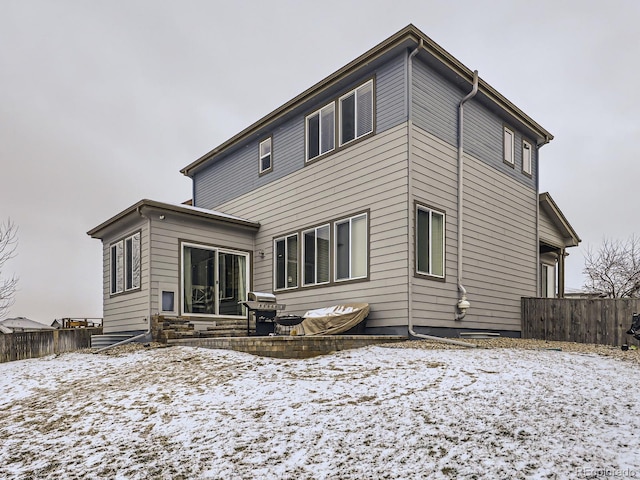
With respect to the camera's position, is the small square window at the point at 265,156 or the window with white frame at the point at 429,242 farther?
the small square window at the point at 265,156

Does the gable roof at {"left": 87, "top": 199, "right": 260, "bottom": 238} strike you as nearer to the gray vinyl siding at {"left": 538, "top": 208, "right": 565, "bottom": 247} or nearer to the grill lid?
Answer: the grill lid

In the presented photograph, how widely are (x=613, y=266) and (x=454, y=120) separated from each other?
14.6 metres

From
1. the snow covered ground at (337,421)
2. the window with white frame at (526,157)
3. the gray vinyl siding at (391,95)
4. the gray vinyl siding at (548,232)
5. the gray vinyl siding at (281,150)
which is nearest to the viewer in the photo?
the snow covered ground at (337,421)

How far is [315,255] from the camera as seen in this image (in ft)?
37.9

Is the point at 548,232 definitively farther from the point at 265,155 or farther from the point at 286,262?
the point at 265,155

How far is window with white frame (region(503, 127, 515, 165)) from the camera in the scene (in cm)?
1296

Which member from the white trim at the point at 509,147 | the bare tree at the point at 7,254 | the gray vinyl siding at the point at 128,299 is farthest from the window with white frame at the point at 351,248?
the bare tree at the point at 7,254

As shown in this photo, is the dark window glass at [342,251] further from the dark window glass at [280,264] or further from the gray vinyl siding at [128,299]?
the gray vinyl siding at [128,299]

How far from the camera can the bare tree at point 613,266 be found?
803 inches

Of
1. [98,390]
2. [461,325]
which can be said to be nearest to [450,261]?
[461,325]

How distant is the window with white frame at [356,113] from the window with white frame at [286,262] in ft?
9.22

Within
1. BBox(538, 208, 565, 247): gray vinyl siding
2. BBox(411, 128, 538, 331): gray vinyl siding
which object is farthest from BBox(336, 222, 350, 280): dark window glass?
BBox(538, 208, 565, 247): gray vinyl siding

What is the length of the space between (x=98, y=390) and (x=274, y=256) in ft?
22.3

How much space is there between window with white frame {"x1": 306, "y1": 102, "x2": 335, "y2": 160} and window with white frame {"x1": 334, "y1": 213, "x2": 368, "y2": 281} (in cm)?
199
